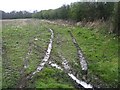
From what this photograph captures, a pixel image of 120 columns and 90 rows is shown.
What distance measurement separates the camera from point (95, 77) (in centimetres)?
2430

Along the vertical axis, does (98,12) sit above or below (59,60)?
above

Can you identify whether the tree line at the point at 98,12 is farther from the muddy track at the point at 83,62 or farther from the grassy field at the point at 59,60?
the muddy track at the point at 83,62

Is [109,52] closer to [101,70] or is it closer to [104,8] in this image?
[101,70]

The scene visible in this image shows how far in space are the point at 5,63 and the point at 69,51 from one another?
8.29 metres

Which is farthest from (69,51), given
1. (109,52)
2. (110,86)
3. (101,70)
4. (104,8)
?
(104,8)

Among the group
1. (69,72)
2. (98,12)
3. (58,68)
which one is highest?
(98,12)

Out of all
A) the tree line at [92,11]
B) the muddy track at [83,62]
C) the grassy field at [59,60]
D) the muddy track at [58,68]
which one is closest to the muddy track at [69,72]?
the muddy track at [58,68]

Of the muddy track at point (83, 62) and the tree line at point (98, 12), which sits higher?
the tree line at point (98, 12)

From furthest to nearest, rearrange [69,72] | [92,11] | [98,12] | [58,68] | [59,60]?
[92,11] → [98,12] → [59,60] → [58,68] → [69,72]

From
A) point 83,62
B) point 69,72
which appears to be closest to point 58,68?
point 69,72

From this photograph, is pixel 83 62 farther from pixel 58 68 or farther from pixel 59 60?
pixel 58 68

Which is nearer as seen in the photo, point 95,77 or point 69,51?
point 95,77

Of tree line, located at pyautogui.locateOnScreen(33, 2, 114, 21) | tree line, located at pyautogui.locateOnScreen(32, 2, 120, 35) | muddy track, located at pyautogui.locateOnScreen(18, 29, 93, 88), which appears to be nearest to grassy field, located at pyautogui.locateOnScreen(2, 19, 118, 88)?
muddy track, located at pyautogui.locateOnScreen(18, 29, 93, 88)

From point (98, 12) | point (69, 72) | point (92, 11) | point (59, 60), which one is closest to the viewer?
point (69, 72)
